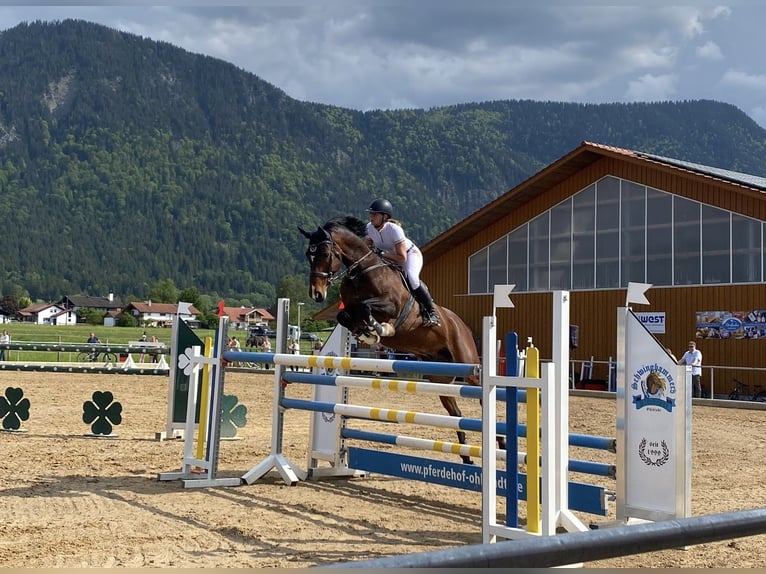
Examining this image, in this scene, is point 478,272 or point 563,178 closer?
point 563,178

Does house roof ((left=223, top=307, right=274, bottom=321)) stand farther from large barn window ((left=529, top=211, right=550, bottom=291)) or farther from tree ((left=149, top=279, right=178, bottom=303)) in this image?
large barn window ((left=529, top=211, right=550, bottom=291))

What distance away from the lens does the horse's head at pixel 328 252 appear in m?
6.85

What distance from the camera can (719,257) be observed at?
22375 mm

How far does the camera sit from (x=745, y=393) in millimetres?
21953

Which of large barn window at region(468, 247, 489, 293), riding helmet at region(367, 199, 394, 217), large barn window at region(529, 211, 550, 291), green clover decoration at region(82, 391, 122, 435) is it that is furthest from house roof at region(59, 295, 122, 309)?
riding helmet at region(367, 199, 394, 217)

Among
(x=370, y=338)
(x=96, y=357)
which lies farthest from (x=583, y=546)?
(x=96, y=357)

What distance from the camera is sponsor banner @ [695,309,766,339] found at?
21750mm

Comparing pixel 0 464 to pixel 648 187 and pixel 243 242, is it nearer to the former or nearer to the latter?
pixel 648 187

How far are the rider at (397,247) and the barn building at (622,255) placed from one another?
16.4 metres

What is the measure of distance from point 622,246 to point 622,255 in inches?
10.6

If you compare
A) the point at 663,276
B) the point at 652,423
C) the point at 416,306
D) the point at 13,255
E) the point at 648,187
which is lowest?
the point at 652,423

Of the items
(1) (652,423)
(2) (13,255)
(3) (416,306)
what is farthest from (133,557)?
(2) (13,255)

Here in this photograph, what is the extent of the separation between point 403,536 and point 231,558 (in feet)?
3.70

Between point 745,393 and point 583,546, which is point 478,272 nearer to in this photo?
point 745,393
